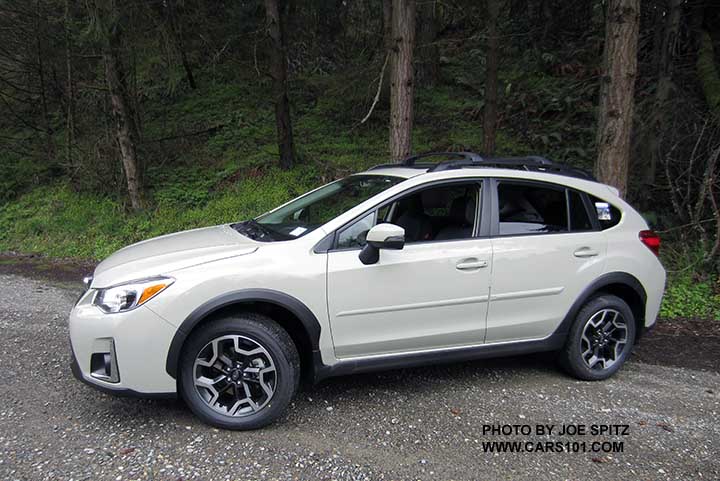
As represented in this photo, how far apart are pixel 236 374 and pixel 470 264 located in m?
1.84

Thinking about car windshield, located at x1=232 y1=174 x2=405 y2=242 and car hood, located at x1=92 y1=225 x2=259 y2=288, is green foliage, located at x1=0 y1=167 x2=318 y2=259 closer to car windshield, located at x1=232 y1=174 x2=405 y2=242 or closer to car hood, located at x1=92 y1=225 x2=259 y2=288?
car windshield, located at x1=232 y1=174 x2=405 y2=242

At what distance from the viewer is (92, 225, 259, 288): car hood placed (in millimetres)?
3236

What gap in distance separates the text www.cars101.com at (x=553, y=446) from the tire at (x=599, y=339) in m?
0.93

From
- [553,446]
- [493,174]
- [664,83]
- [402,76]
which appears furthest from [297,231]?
[664,83]

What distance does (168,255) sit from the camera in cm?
344

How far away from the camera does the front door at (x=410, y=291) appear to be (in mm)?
3439

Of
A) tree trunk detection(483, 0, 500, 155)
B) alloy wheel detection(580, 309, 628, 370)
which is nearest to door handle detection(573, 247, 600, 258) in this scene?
alloy wheel detection(580, 309, 628, 370)

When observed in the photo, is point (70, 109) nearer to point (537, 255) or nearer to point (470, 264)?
point (470, 264)

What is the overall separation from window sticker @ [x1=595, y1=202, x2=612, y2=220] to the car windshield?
1.77m

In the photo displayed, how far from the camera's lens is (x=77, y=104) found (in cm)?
1248

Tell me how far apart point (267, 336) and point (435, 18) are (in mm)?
11959

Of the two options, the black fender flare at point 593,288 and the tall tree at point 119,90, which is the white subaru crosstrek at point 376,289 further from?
the tall tree at point 119,90

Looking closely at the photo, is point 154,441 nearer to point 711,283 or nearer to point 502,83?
point 711,283

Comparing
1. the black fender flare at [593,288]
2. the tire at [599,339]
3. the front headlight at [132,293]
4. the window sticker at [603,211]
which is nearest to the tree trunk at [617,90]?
the window sticker at [603,211]
